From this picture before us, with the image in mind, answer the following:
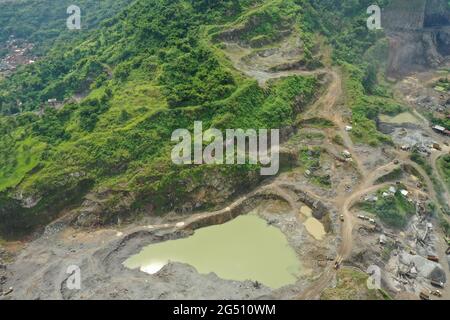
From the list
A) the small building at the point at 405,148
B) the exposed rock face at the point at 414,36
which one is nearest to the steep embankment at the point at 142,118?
the small building at the point at 405,148

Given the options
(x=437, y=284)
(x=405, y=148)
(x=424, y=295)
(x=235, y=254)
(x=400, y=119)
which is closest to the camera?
(x=424, y=295)

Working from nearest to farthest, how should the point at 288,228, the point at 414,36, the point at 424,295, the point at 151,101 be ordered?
the point at 424,295 < the point at 288,228 < the point at 151,101 < the point at 414,36

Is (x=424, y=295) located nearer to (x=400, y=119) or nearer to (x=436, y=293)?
(x=436, y=293)

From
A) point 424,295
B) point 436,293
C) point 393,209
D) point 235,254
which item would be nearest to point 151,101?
point 235,254

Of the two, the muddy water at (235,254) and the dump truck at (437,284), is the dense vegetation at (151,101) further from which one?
the dump truck at (437,284)

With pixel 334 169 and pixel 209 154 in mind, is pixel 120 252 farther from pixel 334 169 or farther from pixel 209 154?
pixel 334 169

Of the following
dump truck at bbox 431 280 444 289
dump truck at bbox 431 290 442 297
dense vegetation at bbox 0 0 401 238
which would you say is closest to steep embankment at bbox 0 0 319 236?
dense vegetation at bbox 0 0 401 238

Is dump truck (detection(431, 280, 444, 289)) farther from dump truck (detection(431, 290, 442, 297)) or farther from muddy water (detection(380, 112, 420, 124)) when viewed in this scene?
muddy water (detection(380, 112, 420, 124))

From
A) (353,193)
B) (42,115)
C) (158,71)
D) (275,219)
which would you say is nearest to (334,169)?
(353,193)
